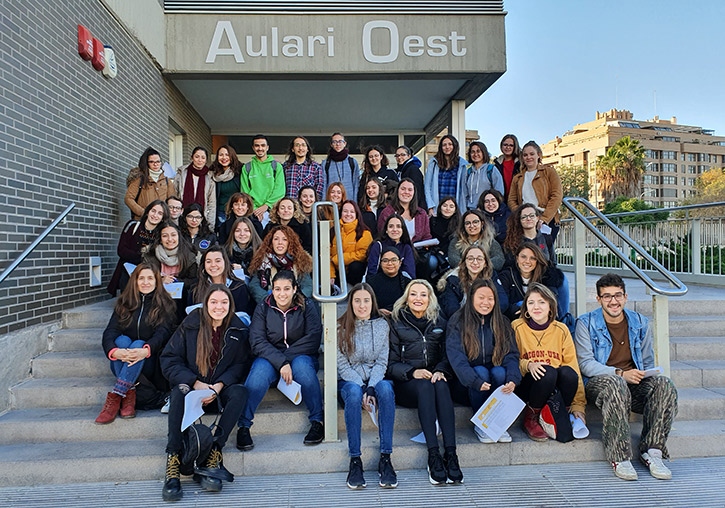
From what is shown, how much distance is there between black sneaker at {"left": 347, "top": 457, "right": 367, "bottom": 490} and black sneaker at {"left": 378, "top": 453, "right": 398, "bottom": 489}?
115mm

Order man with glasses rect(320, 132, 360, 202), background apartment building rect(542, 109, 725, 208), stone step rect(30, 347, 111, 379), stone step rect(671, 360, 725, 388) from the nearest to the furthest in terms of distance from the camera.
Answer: stone step rect(30, 347, 111, 379)
stone step rect(671, 360, 725, 388)
man with glasses rect(320, 132, 360, 202)
background apartment building rect(542, 109, 725, 208)

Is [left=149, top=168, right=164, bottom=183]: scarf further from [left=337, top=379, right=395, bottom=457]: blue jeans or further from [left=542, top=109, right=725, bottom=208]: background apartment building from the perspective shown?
[left=542, top=109, right=725, bottom=208]: background apartment building

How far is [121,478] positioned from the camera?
10.2ft

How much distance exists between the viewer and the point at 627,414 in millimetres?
3195

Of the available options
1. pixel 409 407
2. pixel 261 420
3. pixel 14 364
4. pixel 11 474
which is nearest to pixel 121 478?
pixel 11 474

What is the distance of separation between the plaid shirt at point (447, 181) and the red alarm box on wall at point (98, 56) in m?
3.96

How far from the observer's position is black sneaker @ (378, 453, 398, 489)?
9.70 ft

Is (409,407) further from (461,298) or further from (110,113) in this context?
(110,113)

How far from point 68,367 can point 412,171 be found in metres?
4.26

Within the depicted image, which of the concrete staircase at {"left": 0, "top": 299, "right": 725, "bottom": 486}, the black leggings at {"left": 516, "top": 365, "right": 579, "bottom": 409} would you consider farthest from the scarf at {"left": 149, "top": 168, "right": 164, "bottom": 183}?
the black leggings at {"left": 516, "top": 365, "right": 579, "bottom": 409}

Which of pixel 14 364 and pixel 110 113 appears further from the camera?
pixel 110 113

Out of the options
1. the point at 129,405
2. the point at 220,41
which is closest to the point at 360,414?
the point at 129,405

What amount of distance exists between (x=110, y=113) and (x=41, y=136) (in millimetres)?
1524

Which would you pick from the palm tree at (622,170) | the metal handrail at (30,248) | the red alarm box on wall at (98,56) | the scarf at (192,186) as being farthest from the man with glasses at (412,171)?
the palm tree at (622,170)
